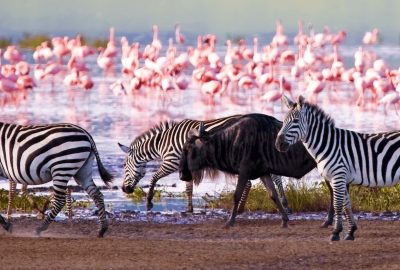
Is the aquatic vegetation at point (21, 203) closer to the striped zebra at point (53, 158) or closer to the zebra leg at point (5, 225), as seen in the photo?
the striped zebra at point (53, 158)

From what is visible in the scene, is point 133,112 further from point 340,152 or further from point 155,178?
point 340,152

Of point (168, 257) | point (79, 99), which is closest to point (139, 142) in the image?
point (168, 257)

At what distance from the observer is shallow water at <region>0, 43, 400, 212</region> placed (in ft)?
50.7

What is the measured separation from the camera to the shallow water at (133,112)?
50.7 ft

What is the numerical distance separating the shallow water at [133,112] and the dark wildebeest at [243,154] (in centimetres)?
194

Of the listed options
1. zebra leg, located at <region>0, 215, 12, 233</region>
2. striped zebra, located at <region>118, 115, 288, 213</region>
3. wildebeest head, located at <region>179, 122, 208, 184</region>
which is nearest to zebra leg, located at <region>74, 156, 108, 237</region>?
zebra leg, located at <region>0, 215, 12, 233</region>

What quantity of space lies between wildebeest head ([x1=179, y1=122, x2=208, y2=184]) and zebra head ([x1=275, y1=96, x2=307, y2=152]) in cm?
120

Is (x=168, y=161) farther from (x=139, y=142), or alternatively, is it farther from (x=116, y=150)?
(x=116, y=150)

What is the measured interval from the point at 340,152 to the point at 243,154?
3.38 feet

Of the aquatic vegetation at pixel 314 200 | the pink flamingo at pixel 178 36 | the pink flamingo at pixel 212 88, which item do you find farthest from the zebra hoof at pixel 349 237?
the pink flamingo at pixel 178 36

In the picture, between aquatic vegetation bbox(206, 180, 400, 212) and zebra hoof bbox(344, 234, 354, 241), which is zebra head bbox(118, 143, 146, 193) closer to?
aquatic vegetation bbox(206, 180, 400, 212)

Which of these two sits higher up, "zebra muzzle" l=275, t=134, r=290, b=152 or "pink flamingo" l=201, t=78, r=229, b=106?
"zebra muzzle" l=275, t=134, r=290, b=152

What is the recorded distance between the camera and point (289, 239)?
10.1 m

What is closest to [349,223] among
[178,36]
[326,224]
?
[326,224]
